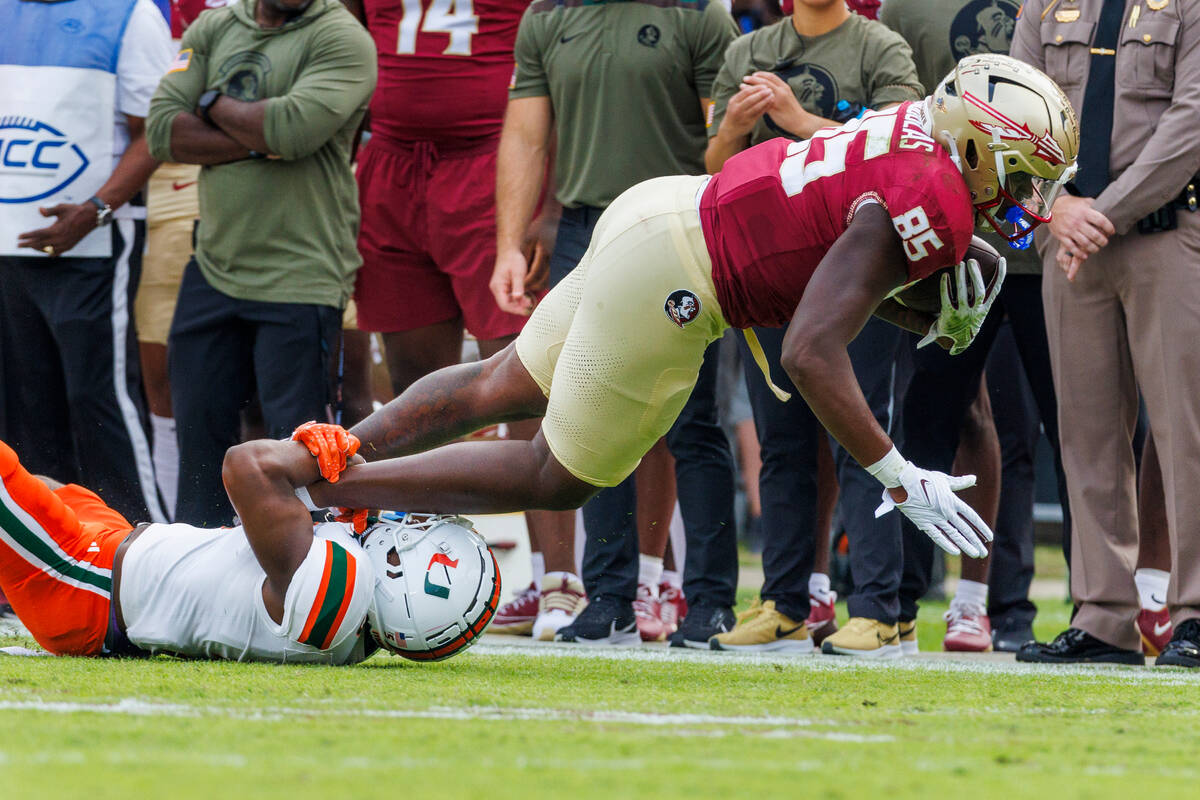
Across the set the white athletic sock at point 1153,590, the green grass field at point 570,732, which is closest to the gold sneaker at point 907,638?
the white athletic sock at point 1153,590

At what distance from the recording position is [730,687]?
3.66m

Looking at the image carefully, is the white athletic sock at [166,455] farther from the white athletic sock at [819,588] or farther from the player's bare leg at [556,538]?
the white athletic sock at [819,588]

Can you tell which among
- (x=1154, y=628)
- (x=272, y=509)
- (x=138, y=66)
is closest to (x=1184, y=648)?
(x=1154, y=628)

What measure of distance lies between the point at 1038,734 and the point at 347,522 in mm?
1836

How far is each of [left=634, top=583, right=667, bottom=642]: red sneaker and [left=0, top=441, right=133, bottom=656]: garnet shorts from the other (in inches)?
88.2

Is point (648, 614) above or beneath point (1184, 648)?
beneath

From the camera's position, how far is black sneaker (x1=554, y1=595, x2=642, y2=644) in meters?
5.34

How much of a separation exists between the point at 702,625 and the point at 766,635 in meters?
0.25

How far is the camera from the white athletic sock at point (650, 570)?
19.5 feet

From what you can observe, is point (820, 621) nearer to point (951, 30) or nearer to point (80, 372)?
point (951, 30)

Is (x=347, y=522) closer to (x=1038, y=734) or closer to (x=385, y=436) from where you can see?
(x=385, y=436)

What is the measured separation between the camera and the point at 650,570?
5.94m

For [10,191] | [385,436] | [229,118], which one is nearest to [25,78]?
[10,191]

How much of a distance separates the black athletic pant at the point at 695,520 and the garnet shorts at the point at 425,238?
70 centimetres
